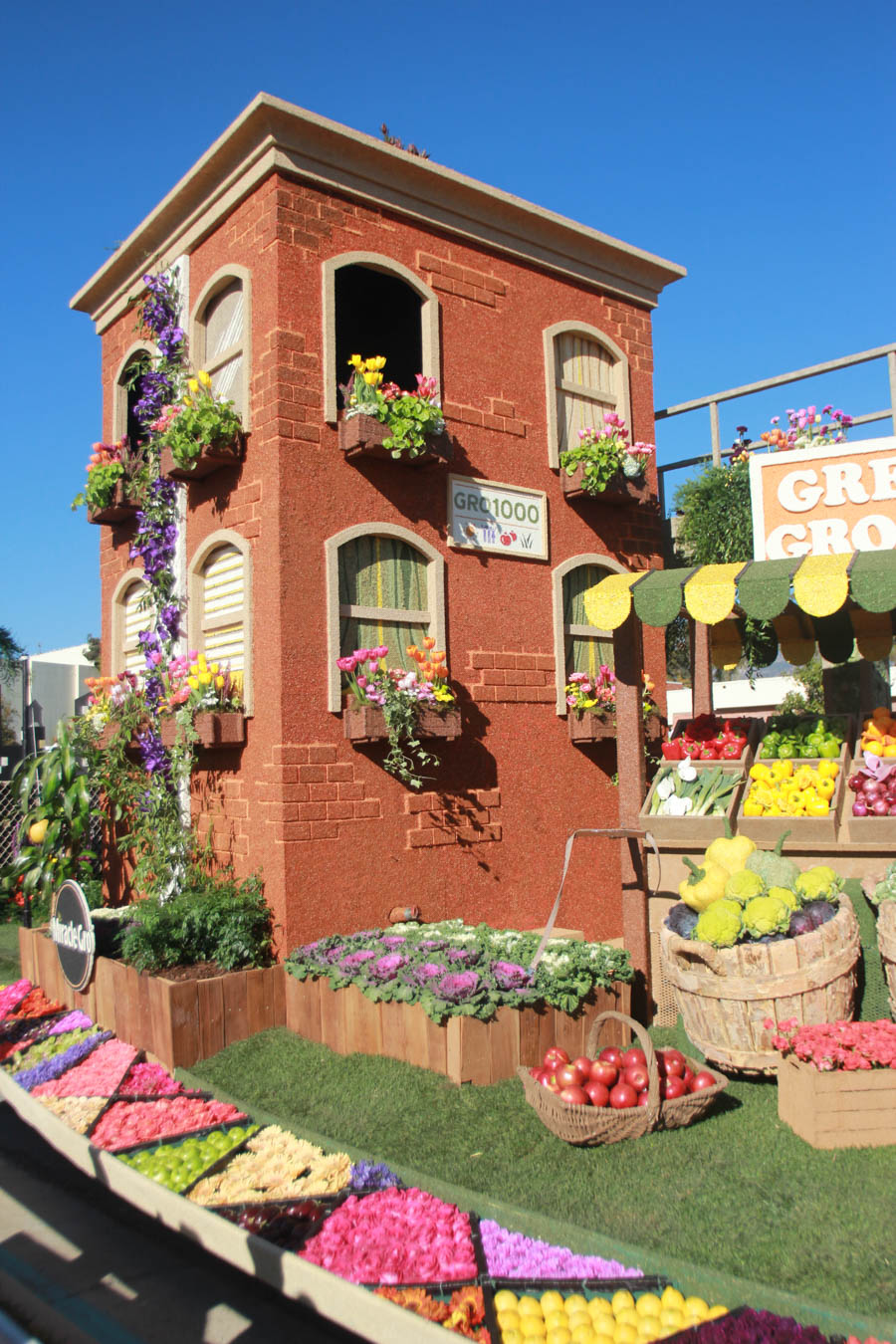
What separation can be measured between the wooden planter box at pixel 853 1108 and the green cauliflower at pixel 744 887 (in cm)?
102

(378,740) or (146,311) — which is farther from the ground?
(146,311)

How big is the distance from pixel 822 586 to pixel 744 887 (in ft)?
5.99

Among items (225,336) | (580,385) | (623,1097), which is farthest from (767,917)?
(225,336)

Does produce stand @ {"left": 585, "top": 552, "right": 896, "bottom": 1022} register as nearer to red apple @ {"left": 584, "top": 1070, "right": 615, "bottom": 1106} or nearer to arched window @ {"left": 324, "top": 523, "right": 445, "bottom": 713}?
red apple @ {"left": 584, "top": 1070, "right": 615, "bottom": 1106}

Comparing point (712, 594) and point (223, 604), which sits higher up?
point (223, 604)

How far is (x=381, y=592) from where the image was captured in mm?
8164

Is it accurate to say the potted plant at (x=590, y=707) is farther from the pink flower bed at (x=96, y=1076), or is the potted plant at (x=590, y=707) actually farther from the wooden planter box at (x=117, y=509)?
the pink flower bed at (x=96, y=1076)

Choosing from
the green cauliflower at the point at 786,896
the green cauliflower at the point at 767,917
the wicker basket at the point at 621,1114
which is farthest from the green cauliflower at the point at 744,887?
the wicker basket at the point at 621,1114

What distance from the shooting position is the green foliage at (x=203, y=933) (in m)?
7.04

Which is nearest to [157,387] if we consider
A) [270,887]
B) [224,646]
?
[224,646]

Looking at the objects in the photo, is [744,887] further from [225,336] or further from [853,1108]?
[225,336]

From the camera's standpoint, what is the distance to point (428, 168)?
27.9 ft

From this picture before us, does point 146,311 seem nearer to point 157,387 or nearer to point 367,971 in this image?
point 157,387

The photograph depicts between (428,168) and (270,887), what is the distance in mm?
5996
